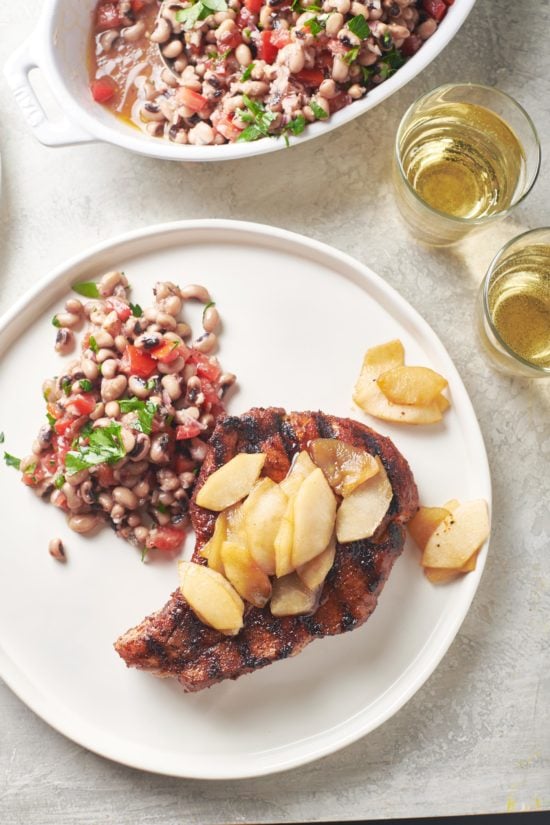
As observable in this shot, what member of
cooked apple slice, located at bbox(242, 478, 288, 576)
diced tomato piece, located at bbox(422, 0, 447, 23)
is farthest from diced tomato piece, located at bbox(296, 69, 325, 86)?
cooked apple slice, located at bbox(242, 478, 288, 576)

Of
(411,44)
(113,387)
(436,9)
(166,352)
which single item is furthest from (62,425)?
(436,9)

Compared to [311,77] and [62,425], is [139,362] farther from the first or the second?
[311,77]

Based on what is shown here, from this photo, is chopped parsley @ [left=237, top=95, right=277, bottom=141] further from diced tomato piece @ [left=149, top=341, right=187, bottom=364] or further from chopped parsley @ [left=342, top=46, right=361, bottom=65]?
diced tomato piece @ [left=149, top=341, right=187, bottom=364]

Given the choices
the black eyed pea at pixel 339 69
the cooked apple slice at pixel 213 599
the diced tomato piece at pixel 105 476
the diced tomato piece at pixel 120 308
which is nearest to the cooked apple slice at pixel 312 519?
the cooked apple slice at pixel 213 599

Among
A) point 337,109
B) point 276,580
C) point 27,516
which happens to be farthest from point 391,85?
point 27,516

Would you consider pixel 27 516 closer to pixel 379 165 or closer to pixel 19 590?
pixel 19 590

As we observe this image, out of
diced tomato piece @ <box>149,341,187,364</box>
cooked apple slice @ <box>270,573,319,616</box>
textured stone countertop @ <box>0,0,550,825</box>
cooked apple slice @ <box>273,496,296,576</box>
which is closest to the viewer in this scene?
cooked apple slice @ <box>273,496,296,576</box>
